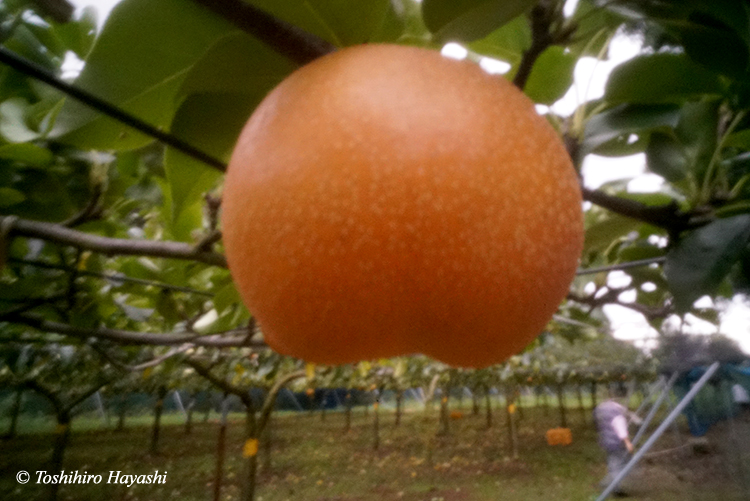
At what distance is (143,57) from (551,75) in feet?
1.47

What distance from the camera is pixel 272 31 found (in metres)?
0.40

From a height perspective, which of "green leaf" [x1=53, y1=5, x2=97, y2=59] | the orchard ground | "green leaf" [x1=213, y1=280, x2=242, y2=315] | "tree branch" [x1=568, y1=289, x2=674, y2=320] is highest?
"green leaf" [x1=53, y1=5, x2=97, y2=59]

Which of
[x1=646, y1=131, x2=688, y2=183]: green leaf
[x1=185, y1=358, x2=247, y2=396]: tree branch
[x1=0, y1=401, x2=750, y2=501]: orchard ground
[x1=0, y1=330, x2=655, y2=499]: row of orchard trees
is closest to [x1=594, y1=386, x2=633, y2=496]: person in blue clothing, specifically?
[x1=0, y1=401, x2=750, y2=501]: orchard ground

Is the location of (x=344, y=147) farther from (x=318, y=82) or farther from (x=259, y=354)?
(x=259, y=354)

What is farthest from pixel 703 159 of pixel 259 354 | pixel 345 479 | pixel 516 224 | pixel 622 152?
pixel 345 479

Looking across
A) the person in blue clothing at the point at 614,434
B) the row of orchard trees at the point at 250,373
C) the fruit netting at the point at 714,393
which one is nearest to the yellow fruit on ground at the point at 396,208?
the row of orchard trees at the point at 250,373

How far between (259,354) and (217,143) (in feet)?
17.7

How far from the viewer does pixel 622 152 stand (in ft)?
2.68

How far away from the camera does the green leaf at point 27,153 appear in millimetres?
888

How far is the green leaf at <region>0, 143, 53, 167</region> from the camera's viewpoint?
0.89 m

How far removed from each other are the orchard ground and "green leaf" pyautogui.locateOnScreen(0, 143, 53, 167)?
8174 millimetres

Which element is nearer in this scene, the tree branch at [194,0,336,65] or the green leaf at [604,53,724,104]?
the tree branch at [194,0,336,65]

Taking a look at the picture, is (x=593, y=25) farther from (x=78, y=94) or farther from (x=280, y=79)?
(x=78, y=94)

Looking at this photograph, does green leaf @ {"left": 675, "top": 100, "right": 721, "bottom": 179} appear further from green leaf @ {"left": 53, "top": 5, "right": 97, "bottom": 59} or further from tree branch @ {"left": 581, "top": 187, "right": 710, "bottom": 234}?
green leaf @ {"left": 53, "top": 5, "right": 97, "bottom": 59}
